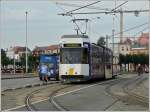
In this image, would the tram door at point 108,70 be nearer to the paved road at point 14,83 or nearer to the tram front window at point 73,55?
the paved road at point 14,83

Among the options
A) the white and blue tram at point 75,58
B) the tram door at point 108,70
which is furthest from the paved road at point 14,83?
the tram door at point 108,70

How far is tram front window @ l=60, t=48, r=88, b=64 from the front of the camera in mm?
35344

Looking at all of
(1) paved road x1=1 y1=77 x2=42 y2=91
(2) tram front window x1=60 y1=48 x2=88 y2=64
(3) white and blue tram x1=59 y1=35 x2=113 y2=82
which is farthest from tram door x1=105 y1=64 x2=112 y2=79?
(2) tram front window x1=60 y1=48 x2=88 y2=64

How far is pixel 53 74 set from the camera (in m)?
51.3

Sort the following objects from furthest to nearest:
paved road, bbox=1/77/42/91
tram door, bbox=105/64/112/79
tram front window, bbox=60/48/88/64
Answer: tram door, bbox=105/64/112/79 → paved road, bbox=1/77/42/91 → tram front window, bbox=60/48/88/64

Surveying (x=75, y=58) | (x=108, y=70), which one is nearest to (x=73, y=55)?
(x=75, y=58)

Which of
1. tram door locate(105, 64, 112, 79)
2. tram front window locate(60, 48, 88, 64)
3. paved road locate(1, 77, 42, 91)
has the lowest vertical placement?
paved road locate(1, 77, 42, 91)

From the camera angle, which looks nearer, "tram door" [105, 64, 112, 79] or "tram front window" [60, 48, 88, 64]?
"tram front window" [60, 48, 88, 64]

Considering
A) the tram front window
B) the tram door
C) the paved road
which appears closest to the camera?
the tram front window

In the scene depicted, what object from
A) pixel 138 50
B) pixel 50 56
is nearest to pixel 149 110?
pixel 50 56

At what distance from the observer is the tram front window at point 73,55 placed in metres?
35.3

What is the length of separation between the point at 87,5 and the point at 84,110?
17630 mm

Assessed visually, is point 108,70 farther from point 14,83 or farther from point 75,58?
point 75,58

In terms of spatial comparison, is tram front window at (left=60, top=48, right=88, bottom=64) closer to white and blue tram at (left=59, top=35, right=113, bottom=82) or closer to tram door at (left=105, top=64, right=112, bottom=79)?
white and blue tram at (left=59, top=35, right=113, bottom=82)
